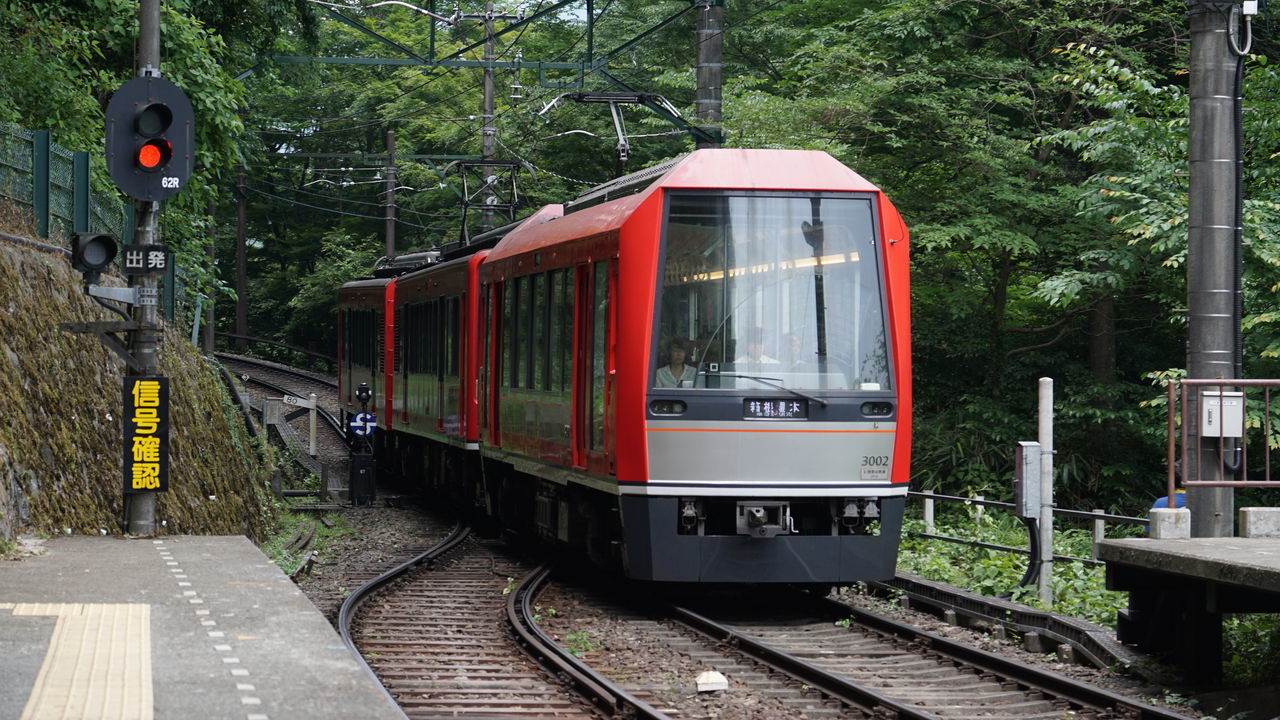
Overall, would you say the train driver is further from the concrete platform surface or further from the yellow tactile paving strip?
the yellow tactile paving strip

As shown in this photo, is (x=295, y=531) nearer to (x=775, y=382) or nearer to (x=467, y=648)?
(x=467, y=648)

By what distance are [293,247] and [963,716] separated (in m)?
51.1

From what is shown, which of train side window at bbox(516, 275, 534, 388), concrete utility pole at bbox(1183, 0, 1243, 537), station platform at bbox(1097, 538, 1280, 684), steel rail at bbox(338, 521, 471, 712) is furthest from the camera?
train side window at bbox(516, 275, 534, 388)

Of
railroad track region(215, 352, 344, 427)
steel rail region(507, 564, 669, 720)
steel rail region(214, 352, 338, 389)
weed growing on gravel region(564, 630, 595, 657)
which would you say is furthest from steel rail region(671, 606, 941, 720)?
steel rail region(214, 352, 338, 389)

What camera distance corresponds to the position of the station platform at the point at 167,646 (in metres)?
6.44

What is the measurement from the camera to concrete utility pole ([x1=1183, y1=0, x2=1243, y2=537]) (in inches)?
406

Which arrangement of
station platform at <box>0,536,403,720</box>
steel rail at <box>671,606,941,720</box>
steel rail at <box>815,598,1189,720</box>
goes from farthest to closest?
1. steel rail at <box>671,606,941,720</box>
2. steel rail at <box>815,598,1189,720</box>
3. station platform at <box>0,536,403,720</box>

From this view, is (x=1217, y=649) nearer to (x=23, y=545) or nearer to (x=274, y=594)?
(x=274, y=594)

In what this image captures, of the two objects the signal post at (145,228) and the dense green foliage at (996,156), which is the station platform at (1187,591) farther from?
the dense green foliage at (996,156)

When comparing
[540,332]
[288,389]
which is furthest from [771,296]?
[288,389]

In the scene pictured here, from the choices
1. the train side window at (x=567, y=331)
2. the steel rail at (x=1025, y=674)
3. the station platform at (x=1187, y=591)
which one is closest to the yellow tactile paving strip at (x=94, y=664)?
the steel rail at (x=1025, y=674)

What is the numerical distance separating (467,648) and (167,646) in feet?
10.6

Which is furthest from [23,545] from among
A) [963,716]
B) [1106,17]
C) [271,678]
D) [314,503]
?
[1106,17]

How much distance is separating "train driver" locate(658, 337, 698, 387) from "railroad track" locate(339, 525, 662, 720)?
197 centimetres
